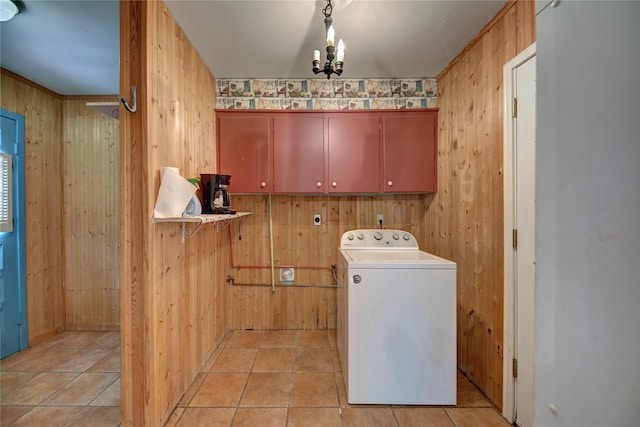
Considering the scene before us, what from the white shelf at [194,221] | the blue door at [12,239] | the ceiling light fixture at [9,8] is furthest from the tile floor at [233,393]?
the ceiling light fixture at [9,8]

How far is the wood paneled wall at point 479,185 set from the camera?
1.63m

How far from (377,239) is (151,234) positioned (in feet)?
6.12

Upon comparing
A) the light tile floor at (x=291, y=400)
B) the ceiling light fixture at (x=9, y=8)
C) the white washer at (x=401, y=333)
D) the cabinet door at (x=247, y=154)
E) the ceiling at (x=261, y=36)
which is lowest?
the light tile floor at (x=291, y=400)

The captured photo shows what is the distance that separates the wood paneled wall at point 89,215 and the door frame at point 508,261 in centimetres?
355

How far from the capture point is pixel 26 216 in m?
2.35

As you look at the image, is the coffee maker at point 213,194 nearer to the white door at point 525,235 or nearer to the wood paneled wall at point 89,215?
the wood paneled wall at point 89,215

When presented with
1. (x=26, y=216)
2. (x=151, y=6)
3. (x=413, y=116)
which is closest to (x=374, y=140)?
(x=413, y=116)

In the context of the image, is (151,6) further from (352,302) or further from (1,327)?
(1,327)

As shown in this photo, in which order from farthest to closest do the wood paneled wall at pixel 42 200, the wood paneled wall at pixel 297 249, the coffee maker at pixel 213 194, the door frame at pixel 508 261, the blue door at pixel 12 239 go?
1. the wood paneled wall at pixel 297 249
2. the wood paneled wall at pixel 42 200
3. the blue door at pixel 12 239
4. the coffee maker at pixel 213 194
5. the door frame at pixel 508 261

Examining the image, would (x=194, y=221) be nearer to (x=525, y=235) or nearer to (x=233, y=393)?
(x=233, y=393)

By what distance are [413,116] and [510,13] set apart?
3.18 ft

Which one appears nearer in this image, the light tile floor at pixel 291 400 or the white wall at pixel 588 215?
the white wall at pixel 588 215

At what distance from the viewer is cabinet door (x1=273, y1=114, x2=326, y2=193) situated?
7.99ft

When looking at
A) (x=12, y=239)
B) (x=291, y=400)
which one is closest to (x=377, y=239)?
(x=291, y=400)
